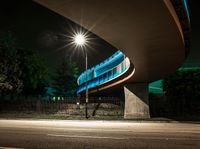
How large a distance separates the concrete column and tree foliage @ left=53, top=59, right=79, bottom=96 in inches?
2059

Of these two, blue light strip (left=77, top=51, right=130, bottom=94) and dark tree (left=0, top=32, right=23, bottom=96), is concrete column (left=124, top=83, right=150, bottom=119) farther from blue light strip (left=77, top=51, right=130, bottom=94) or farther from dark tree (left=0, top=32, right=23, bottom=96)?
dark tree (left=0, top=32, right=23, bottom=96)

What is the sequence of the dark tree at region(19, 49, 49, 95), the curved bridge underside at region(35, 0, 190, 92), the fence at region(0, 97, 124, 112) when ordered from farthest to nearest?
the dark tree at region(19, 49, 49, 95) → the fence at region(0, 97, 124, 112) → the curved bridge underside at region(35, 0, 190, 92)

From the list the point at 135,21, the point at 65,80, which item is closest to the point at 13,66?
the point at 135,21

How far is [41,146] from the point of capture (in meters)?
7.63

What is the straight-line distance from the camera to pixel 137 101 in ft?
79.5

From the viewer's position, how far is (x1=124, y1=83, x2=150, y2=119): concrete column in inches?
940

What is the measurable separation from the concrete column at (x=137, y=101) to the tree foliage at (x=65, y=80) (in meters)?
52.3

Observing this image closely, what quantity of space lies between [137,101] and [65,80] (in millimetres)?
54368

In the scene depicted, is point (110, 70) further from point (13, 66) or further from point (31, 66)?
point (31, 66)

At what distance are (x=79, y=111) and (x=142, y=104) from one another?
9.12m

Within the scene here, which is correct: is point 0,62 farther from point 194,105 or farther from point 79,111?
point 194,105

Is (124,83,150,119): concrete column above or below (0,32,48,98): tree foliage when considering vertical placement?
below

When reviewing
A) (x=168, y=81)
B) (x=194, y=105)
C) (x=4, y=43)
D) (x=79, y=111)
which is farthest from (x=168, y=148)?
(x=168, y=81)

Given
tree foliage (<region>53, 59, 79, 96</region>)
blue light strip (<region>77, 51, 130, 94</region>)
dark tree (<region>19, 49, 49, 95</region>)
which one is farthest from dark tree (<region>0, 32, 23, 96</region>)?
tree foliage (<region>53, 59, 79, 96</region>)
